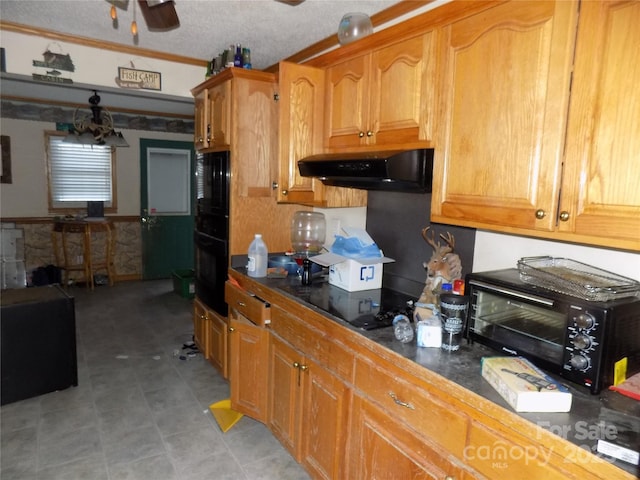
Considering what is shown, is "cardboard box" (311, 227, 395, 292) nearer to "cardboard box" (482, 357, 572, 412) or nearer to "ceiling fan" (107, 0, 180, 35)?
"cardboard box" (482, 357, 572, 412)

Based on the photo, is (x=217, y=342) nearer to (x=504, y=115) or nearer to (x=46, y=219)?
(x=504, y=115)

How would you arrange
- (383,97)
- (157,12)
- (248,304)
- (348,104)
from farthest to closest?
(248,304) → (348,104) → (383,97) → (157,12)

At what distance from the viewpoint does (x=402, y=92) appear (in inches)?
71.9

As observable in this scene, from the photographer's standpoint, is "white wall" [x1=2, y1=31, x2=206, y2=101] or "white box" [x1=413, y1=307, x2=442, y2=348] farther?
"white wall" [x1=2, y1=31, x2=206, y2=101]

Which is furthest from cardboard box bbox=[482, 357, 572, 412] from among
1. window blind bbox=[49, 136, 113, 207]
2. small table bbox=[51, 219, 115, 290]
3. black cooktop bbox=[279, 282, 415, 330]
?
window blind bbox=[49, 136, 113, 207]

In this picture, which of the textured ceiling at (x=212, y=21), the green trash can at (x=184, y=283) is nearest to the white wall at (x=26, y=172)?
the green trash can at (x=184, y=283)

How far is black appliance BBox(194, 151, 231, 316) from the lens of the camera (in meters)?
2.81

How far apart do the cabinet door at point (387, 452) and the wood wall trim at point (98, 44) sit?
9.30 ft

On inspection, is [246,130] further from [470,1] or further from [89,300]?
[89,300]

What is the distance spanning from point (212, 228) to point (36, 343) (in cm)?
135

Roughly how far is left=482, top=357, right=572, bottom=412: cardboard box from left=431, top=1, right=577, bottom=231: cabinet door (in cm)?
45

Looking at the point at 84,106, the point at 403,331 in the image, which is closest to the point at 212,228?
the point at 403,331

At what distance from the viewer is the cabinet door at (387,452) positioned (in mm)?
1292

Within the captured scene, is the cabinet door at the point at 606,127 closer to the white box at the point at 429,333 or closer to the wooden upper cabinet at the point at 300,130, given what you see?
the white box at the point at 429,333
